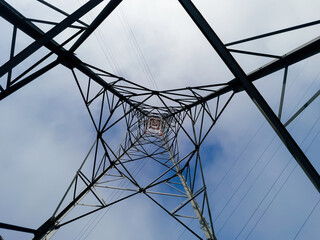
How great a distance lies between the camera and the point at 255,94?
3.01 meters

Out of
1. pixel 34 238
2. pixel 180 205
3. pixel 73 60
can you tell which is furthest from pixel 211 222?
pixel 73 60

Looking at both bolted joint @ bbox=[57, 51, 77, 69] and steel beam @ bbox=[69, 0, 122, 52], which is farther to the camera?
bolted joint @ bbox=[57, 51, 77, 69]

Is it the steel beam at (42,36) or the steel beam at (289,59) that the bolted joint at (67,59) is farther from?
the steel beam at (289,59)

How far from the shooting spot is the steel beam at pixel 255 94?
2.59m

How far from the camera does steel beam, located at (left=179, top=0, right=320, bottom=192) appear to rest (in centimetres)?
259

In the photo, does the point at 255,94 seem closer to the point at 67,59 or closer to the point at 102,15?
the point at 102,15

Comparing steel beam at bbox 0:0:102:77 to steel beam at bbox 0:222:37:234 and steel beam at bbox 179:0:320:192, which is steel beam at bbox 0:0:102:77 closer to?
steel beam at bbox 179:0:320:192

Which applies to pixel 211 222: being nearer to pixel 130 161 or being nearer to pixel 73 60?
pixel 130 161

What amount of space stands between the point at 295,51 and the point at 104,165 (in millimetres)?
6598

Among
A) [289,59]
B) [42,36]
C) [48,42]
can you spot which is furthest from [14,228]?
[289,59]

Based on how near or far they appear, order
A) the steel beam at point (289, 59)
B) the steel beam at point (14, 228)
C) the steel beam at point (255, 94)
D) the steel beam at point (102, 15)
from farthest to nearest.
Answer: the steel beam at point (14, 228) < the steel beam at point (102, 15) < the steel beam at point (289, 59) < the steel beam at point (255, 94)

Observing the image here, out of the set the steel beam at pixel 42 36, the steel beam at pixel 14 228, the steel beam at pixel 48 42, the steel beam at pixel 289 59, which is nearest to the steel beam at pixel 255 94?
the steel beam at pixel 289 59

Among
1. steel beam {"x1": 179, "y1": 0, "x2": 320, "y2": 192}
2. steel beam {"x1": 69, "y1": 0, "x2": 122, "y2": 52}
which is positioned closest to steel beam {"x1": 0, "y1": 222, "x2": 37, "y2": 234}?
steel beam {"x1": 69, "y1": 0, "x2": 122, "y2": 52}

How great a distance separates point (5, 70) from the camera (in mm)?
2695
